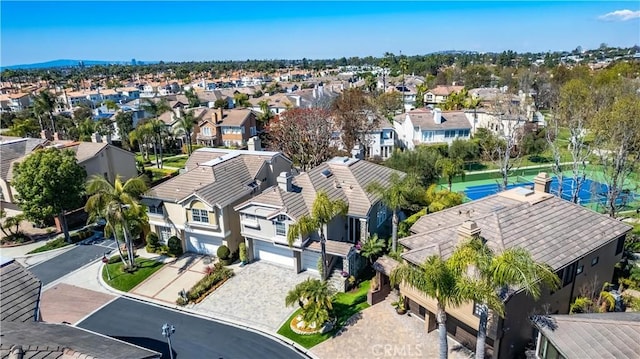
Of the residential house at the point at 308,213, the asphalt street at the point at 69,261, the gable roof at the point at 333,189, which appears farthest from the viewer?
the asphalt street at the point at 69,261

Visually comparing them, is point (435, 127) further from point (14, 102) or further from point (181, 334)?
point (14, 102)

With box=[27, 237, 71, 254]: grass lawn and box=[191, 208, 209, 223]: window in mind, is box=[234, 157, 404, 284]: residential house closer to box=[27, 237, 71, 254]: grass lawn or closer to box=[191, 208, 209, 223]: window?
box=[191, 208, 209, 223]: window

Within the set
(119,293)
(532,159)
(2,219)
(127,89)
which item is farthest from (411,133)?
(127,89)

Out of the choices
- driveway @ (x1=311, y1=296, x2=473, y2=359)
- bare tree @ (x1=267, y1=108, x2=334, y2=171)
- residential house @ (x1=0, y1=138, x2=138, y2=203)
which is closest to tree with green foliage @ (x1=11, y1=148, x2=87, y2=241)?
residential house @ (x1=0, y1=138, x2=138, y2=203)

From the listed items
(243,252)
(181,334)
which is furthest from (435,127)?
(181,334)

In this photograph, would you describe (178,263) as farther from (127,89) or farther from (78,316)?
(127,89)

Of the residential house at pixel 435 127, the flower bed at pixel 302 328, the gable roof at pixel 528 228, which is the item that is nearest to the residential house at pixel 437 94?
the residential house at pixel 435 127

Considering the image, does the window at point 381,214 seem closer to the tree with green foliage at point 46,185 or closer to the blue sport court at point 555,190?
the blue sport court at point 555,190
